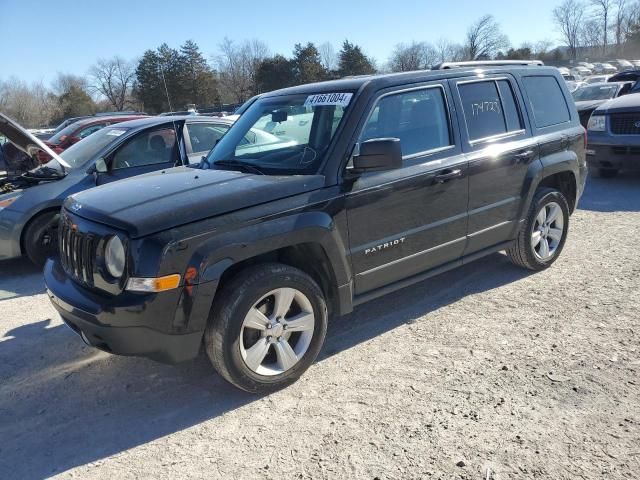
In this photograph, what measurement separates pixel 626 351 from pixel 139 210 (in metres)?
3.29

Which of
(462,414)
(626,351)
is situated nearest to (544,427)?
(462,414)

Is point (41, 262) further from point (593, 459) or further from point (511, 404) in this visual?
point (593, 459)

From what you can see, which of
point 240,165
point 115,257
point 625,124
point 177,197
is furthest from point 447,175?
point 625,124

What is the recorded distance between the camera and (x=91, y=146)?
21.5 ft

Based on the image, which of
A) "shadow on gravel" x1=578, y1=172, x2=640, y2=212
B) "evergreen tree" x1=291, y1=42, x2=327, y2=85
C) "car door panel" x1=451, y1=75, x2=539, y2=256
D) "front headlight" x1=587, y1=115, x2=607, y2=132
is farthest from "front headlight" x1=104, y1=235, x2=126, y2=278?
"evergreen tree" x1=291, y1=42, x2=327, y2=85

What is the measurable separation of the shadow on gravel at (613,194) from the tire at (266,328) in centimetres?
572

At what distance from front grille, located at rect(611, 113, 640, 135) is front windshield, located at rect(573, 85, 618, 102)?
222 inches

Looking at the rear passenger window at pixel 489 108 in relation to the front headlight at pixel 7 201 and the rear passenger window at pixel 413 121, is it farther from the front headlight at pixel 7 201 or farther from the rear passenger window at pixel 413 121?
the front headlight at pixel 7 201

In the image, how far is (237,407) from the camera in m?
3.17

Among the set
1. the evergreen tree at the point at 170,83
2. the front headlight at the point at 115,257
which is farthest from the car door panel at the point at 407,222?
the evergreen tree at the point at 170,83

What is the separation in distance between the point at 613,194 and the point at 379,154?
6.57 meters

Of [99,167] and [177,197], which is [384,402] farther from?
[99,167]

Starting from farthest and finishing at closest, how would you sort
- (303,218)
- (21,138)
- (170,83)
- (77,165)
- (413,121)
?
(170,83)
(77,165)
(21,138)
(413,121)
(303,218)

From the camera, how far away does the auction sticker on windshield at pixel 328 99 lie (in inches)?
146
